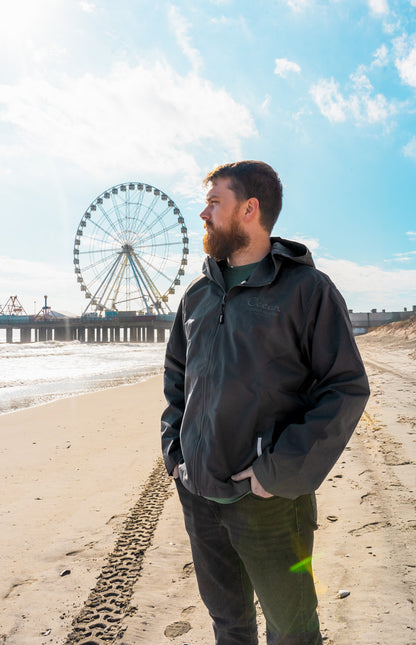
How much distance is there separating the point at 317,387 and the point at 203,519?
54cm

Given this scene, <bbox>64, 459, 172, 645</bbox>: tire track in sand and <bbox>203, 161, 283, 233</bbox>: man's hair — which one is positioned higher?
<bbox>203, 161, 283, 233</bbox>: man's hair

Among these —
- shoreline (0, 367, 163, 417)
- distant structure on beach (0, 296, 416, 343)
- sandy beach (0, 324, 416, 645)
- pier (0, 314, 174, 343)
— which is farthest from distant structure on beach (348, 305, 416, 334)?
sandy beach (0, 324, 416, 645)

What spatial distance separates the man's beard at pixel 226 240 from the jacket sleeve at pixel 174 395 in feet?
1.05

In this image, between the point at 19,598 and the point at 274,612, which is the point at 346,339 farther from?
the point at 19,598

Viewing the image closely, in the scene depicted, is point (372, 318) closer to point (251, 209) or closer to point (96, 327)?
point (96, 327)

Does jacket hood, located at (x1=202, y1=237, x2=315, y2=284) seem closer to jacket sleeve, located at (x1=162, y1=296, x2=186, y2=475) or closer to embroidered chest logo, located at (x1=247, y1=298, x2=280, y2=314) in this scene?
embroidered chest logo, located at (x1=247, y1=298, x2=280, y2=314)

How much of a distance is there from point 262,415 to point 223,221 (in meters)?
0.63

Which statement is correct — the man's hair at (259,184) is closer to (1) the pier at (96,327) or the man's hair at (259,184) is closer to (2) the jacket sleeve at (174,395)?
(2) the jacket sleeve at (174,395)

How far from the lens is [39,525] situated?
111 inches

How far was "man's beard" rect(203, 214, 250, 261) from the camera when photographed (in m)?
A: 1.44

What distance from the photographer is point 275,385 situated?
1257mm

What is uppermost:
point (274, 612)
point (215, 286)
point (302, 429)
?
point (215, 286)

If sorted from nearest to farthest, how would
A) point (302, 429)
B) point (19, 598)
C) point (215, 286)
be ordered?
point (302, 429) → point (215, 286) → point (19, 598)

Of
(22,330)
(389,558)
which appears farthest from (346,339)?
(22,330)
